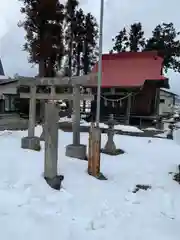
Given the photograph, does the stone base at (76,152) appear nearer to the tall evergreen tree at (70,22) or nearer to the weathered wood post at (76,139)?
the weathered wood post at (76,139)

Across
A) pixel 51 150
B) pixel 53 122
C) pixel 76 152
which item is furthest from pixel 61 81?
pixel 51 150

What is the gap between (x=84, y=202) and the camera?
5.07m

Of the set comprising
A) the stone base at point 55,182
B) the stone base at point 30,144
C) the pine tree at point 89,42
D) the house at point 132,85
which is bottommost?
the stone base at point 55,182

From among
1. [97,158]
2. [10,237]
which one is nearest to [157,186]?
[97,158]

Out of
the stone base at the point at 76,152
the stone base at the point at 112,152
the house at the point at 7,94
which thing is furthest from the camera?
the house at the point at 7,94

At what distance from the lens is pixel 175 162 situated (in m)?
8.64

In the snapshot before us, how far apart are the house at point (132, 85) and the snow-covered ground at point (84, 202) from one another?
32.9 ft

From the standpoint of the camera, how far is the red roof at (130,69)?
679 inches

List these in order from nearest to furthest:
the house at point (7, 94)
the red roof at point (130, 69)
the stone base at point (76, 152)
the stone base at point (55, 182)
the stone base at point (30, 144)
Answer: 1. the stone base at point (55, 182)
2. the stone base at point (76, 152)
3. the stone base at point (30, 144)
4. the red roof at point (130, 69)
5. the house at point (7, 94)

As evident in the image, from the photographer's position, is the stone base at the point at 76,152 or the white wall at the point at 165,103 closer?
the stone base at the point at 76,152

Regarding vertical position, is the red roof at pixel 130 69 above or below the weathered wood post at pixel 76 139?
above

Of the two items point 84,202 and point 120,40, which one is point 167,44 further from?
point 84,202

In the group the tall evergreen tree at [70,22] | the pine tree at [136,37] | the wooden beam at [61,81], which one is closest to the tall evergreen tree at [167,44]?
the pine tree at [136,37]

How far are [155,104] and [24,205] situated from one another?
52.2 ft
